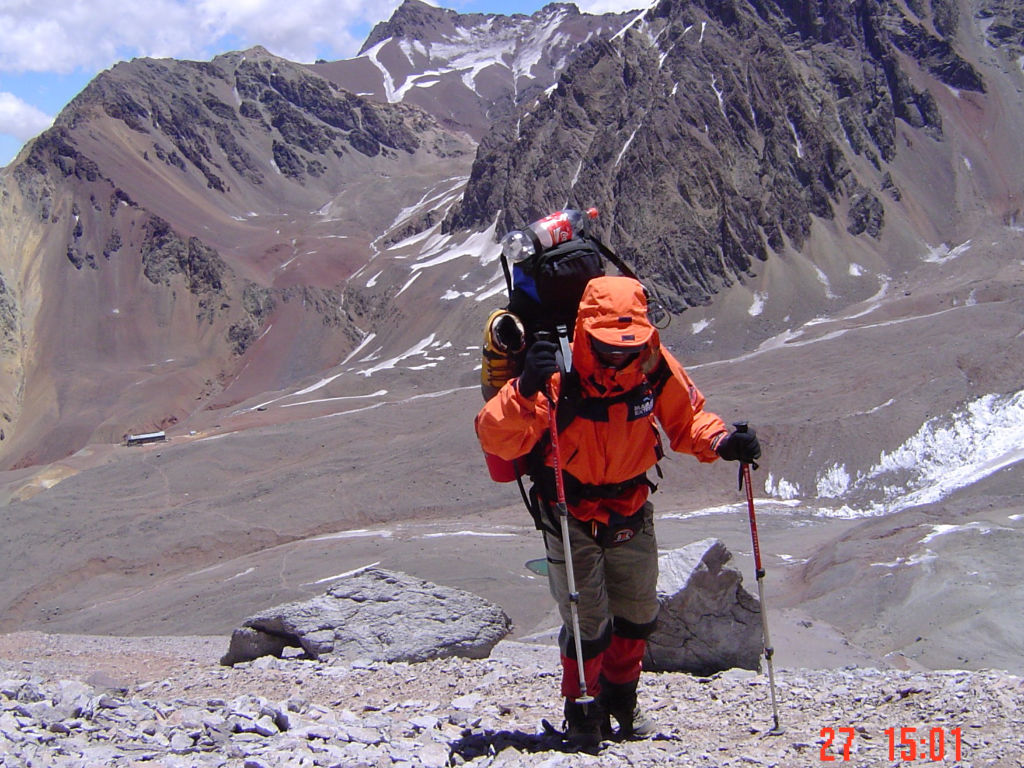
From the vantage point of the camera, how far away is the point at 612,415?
4.35 meters

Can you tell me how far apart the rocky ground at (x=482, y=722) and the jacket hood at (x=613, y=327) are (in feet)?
5.75

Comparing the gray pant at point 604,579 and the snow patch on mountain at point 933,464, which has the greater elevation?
the gray pant at point 604,579

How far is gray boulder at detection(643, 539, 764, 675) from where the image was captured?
25.3 ft

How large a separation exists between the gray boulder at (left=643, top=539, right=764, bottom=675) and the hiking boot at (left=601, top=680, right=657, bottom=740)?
8.91 ft

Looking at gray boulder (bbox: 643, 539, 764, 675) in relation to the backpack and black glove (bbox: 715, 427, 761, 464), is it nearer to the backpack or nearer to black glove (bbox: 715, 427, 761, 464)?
black glove (bbox: 715, 427, 761, 464)

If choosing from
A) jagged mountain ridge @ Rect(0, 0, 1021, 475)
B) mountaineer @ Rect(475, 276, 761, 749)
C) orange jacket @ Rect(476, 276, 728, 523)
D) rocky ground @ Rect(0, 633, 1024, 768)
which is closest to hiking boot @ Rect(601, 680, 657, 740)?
mountaineer @ Rect(475, 276, 761, 749)

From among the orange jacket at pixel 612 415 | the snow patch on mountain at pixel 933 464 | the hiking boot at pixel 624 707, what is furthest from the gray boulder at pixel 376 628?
the snow patch on mountain at pixel 933 464

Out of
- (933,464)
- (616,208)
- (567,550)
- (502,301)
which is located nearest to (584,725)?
(567,550)

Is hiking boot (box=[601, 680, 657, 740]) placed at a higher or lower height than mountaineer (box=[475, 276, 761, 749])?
lower

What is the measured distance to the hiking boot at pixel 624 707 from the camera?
482 centimetres

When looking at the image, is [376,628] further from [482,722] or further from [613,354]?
[613,354]

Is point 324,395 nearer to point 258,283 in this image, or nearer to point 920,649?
point 258,283

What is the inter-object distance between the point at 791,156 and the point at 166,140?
7185cm

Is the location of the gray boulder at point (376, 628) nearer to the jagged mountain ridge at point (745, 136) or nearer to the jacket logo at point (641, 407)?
the jacket logo at point (641, 407)
